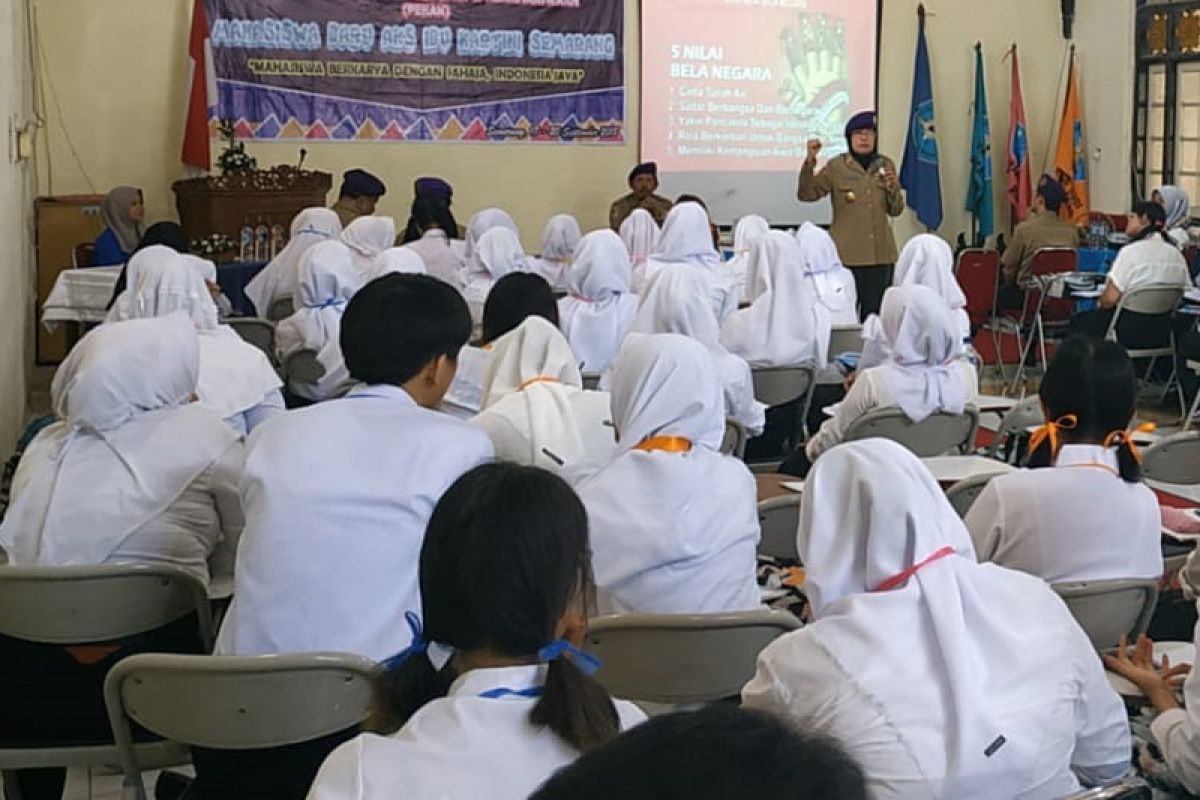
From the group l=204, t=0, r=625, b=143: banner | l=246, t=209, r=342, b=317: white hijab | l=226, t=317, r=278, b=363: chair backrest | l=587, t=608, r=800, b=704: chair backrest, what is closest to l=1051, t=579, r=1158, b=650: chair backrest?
l=587, t=608, r=800, b=704: chair backrest

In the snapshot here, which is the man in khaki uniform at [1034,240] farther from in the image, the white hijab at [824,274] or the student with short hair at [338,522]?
the student with short hair at [338,522]

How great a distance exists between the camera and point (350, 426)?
218 cm

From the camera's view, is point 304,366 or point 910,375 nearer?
point 910,375

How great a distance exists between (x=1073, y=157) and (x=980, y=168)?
771 mm

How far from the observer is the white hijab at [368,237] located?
7.28m

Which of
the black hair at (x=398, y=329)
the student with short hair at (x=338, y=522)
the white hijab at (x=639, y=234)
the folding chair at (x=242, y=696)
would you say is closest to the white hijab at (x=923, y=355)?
the black hair at (x=398, y=329)

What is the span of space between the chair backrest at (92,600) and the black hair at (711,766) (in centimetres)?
190

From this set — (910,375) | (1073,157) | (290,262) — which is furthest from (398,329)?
(1073,157)

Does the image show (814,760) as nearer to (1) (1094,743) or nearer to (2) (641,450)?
(1) (1094,743)

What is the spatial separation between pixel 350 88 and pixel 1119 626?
771 cm

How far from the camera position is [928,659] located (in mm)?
1753

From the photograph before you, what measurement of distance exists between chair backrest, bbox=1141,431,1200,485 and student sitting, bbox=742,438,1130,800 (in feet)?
5.72

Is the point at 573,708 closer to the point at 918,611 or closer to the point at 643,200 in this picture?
the point at 918,611

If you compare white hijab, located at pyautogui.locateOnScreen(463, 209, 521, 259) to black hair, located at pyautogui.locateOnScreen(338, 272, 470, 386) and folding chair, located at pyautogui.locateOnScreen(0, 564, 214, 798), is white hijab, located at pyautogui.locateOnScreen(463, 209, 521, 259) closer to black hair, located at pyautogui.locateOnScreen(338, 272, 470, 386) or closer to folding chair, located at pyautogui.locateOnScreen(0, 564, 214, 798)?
black hair, located at pyautogui.locateOnScreen(338, 272, 470, 386)
